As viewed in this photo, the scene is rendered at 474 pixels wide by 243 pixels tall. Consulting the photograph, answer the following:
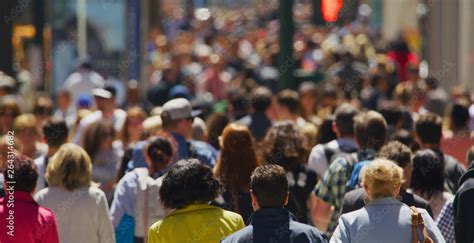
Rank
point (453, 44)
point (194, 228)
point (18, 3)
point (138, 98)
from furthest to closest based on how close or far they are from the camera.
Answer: point (453, 44) < point (18, 3) < point (138, 98) < point (194, 228)

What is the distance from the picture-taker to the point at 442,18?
2953 centimetres

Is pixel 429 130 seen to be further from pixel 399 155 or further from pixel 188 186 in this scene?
pixel 188 186

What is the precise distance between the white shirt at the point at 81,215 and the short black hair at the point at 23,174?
2.10ft

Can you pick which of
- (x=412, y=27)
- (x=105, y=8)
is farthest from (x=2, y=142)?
(x=412, y=27)

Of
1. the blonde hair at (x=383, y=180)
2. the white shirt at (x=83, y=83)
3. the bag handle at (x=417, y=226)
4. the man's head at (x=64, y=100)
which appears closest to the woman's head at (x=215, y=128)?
the blonde hair at (x=383, y=180)

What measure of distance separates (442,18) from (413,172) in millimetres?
19914

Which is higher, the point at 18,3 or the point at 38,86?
the point at 18,3

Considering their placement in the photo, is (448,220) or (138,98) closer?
(448,220)

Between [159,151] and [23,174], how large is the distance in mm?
1512

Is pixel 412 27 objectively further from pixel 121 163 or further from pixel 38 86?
pixel 121 163

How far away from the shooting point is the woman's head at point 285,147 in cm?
1071

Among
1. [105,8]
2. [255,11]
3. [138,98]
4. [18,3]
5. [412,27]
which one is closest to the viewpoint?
[138,98]

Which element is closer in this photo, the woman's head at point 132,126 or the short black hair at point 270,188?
the short black hair at point 270,188

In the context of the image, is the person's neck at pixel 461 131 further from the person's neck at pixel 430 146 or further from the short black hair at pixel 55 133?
the short black hair at pixel 55 133
